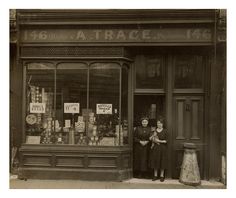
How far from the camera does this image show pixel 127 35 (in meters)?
9.45

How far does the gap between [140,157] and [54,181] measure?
226 cm

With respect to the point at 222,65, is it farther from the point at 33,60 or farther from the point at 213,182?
the point at 33,60

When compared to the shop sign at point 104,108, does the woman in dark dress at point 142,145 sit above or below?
below

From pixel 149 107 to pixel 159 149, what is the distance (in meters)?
1.26

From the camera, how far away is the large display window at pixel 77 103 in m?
9.51

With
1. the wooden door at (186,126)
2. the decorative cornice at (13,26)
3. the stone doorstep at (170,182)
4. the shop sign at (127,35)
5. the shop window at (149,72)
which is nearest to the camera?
the stone doorstep at (170,182)

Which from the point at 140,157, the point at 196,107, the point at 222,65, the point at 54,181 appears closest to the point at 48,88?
the point at 54,181

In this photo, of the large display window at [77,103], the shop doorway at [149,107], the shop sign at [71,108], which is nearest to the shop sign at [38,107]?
the large display window at [77,103]

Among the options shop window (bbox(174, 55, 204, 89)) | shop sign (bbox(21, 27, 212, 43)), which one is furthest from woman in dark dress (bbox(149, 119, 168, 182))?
shop sign (bbox(21, 27, 212, 43))

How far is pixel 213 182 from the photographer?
372 inches

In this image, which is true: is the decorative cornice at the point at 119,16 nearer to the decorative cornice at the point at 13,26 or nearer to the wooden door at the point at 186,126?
the decorative cornice at the point at 13,26

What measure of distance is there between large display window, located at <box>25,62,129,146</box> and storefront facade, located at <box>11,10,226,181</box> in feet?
0.08

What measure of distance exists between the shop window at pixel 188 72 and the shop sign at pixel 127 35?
23.9 inches

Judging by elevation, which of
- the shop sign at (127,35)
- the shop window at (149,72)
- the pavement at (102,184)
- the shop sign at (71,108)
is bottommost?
the pavement at (102,184)
